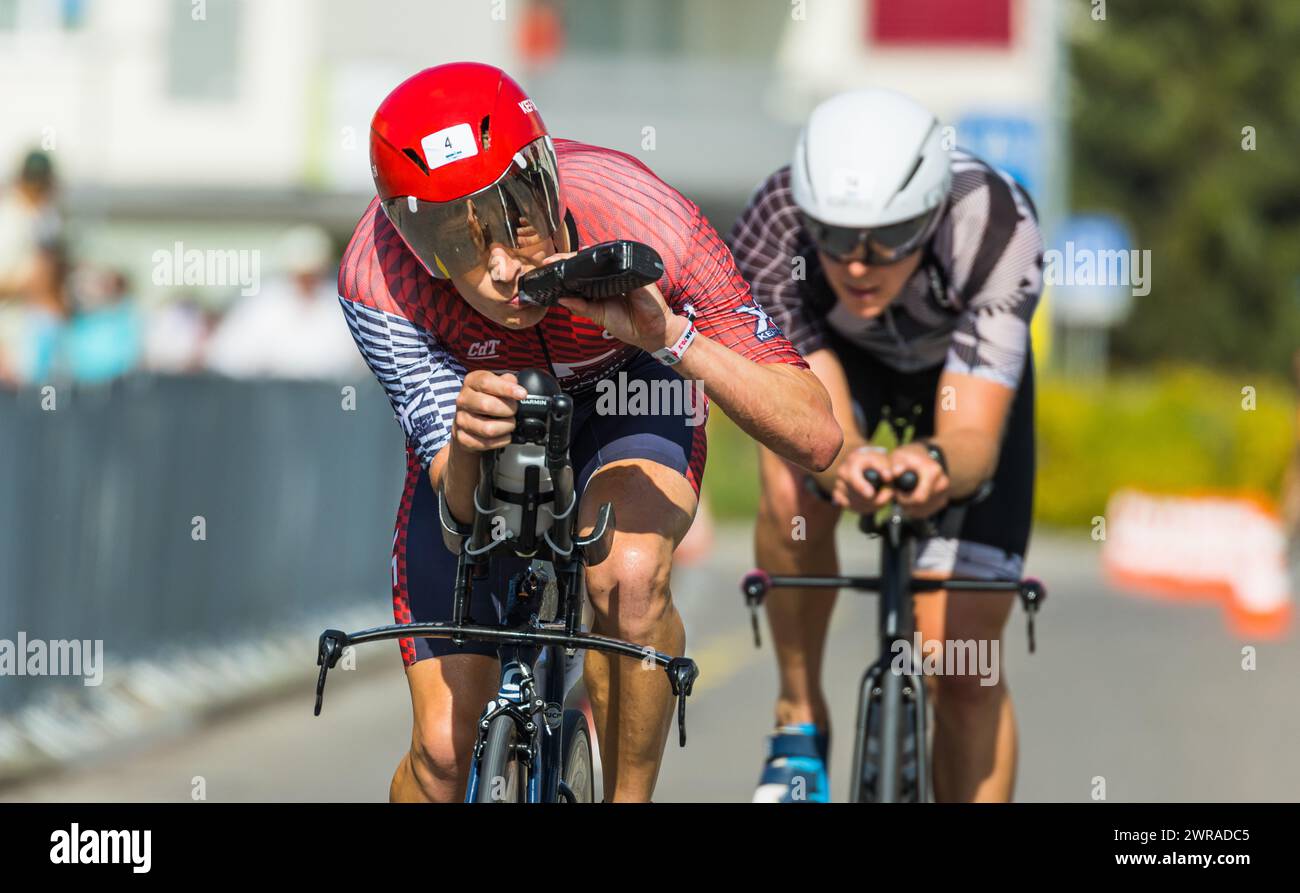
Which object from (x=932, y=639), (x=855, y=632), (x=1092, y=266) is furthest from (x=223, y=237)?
(x=932, y=639)

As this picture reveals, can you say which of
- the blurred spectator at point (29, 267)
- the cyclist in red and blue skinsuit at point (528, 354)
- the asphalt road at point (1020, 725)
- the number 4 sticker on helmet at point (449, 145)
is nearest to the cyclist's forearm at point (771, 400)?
the cyclist in red and blue skinsuit at point (528, 354)

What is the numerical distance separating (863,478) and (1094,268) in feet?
81.6

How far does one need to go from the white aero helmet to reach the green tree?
Result: 4813 centimetres

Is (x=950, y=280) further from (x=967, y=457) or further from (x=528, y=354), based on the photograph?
(x=528, y=354)

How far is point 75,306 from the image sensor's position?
10.8 m

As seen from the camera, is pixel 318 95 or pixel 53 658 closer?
pixel 53 658

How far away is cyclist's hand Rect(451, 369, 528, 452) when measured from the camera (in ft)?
12.1

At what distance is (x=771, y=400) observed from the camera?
3.92 m

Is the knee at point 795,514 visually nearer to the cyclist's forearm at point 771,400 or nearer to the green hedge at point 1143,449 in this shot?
the cyclist's forearm at point 771,400

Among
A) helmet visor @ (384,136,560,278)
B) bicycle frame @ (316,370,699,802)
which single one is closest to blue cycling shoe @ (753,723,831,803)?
bicycle frame @ (316,370,699,802)

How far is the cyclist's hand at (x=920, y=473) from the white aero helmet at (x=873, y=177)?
1.59 ft

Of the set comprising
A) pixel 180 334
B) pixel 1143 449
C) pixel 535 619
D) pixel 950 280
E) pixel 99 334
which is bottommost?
pixel 535 619

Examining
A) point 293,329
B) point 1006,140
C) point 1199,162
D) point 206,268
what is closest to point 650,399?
point 293,329
